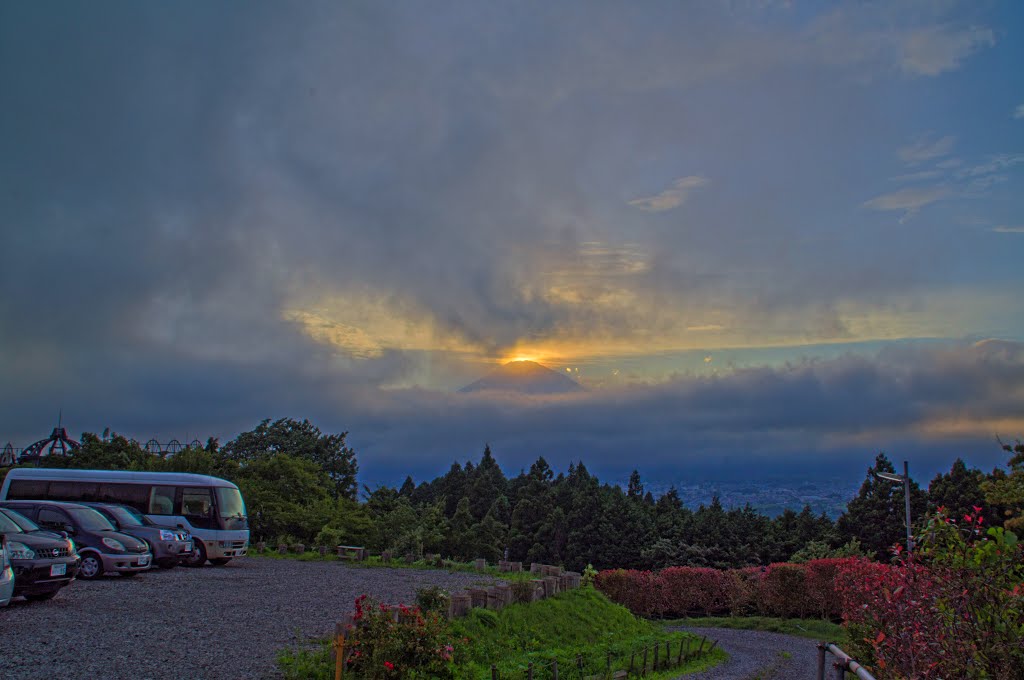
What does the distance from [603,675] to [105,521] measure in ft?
43.4

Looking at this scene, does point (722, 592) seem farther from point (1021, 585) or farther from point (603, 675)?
point (1021, 585)

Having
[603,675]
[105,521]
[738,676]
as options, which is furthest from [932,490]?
[105,521]

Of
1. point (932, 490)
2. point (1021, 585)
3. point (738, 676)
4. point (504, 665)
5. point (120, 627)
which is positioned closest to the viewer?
point (1021, 585)

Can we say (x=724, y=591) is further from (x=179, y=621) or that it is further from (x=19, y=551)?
(x=19, y=551)

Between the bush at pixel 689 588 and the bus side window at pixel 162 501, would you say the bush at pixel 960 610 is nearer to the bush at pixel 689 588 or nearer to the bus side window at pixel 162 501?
the bus side window at pixel 162 501

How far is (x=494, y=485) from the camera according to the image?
7706 centimetres

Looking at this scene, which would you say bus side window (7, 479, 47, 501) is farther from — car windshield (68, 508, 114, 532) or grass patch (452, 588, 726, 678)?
grass patch (452, 588, 726, 678)

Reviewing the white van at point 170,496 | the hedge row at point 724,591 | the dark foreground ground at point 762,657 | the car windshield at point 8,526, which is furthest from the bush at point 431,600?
the hedge row at point 724,591

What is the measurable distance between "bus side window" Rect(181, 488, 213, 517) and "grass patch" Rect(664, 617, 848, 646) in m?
23.2

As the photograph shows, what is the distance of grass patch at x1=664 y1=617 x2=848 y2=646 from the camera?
Result: 3088 centimetres

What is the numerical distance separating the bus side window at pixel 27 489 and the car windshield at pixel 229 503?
19.8ft

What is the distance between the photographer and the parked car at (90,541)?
17422 millimetres

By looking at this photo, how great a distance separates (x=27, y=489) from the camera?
77.5 ft

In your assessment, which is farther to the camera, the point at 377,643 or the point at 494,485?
the point at 494,485
